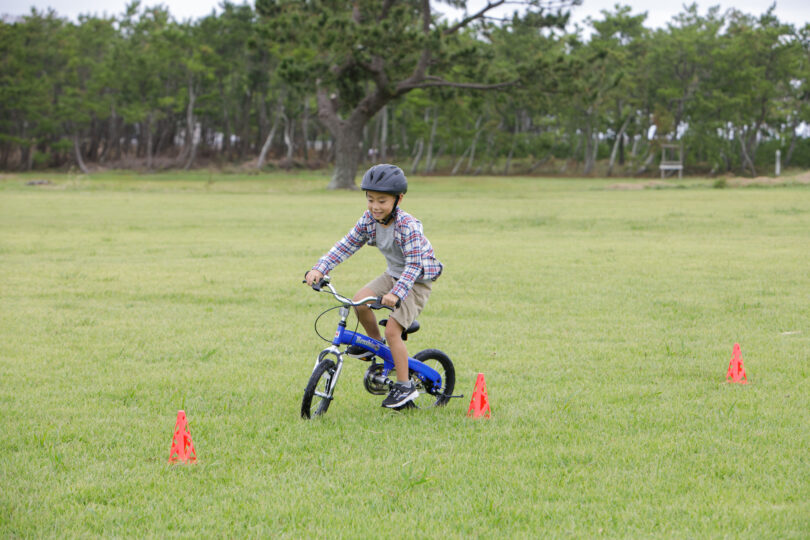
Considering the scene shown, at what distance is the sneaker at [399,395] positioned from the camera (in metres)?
6.11

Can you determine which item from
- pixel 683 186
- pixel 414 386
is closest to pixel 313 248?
pixel 414 386

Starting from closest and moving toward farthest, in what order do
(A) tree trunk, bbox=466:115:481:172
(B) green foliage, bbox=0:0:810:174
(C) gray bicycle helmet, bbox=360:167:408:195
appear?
(C) gray bicycle helmet, bbox=360:167:408:195, (B) green foliage, bbox=0:0:810:174, (A) tree trunk, bbox=466:115:481:172

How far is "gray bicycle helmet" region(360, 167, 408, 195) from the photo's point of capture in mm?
5762

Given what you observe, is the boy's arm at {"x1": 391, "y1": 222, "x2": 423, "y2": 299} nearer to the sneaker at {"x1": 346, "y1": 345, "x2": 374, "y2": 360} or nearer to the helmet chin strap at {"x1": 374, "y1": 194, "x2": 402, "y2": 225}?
the helmet chin strap at {"x1": 374, "y1": 194, "x2": 402, "y2": 225}

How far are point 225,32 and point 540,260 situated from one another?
61.5 m

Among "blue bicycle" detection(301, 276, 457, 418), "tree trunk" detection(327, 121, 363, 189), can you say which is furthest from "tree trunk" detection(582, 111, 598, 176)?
"blue bicycle" detection(301, 276, 457, 418)

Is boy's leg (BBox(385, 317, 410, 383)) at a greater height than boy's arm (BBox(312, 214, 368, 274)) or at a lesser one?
lesser

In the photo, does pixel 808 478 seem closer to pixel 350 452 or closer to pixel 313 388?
pixel 350 452

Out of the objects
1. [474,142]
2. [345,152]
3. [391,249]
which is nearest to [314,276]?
[391,249]

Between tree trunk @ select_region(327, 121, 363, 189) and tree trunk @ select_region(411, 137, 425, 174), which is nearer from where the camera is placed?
tree trunk @ select_region(327, 121, 363, 189)

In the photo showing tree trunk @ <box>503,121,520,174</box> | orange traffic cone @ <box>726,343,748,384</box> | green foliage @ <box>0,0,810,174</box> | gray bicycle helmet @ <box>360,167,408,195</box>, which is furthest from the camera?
tree trunk @ <box>503,121,520,174</box>

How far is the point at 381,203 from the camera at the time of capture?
5.86 meters

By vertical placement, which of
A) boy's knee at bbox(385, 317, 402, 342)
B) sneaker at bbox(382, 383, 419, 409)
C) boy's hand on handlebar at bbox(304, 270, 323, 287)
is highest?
boy's hand on handlebar at bbox(304, 270, 323, 287)

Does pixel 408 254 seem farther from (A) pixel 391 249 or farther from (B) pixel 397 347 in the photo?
(B) pixel 397 347
